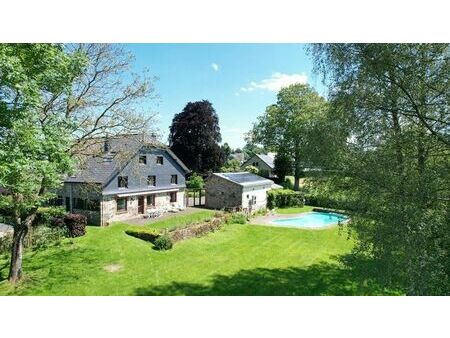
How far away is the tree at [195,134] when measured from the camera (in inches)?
1427

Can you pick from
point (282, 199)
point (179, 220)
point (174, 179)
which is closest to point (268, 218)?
point (282, 199)

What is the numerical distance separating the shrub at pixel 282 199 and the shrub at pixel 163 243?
14995 mm

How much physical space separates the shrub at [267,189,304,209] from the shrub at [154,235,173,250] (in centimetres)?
1500

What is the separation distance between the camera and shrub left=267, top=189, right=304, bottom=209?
95.8ft

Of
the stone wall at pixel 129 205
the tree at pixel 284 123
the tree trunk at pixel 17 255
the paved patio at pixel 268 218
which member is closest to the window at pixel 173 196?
the stone wall at pixel 129 205

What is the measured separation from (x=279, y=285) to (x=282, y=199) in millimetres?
19221

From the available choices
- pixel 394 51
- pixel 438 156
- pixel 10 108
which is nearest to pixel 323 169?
pixel 438 156

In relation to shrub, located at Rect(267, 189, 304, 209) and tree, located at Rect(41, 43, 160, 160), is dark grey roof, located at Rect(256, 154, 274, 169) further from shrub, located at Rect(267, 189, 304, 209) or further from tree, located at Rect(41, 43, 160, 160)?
tree, located at Rect(41, 43, 160, 160)

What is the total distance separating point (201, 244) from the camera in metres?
16.6

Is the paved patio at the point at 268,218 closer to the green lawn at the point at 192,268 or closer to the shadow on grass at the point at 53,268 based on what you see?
the green lawn at the point at 192,268

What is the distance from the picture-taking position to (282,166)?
124 ft

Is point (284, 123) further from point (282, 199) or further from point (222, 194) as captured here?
point (222, 194)

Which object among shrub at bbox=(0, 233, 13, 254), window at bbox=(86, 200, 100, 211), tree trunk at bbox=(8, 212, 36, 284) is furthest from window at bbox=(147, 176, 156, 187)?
tree trunk at bbox=(8, 212, 36, 284)

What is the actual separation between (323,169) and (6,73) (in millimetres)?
8282
